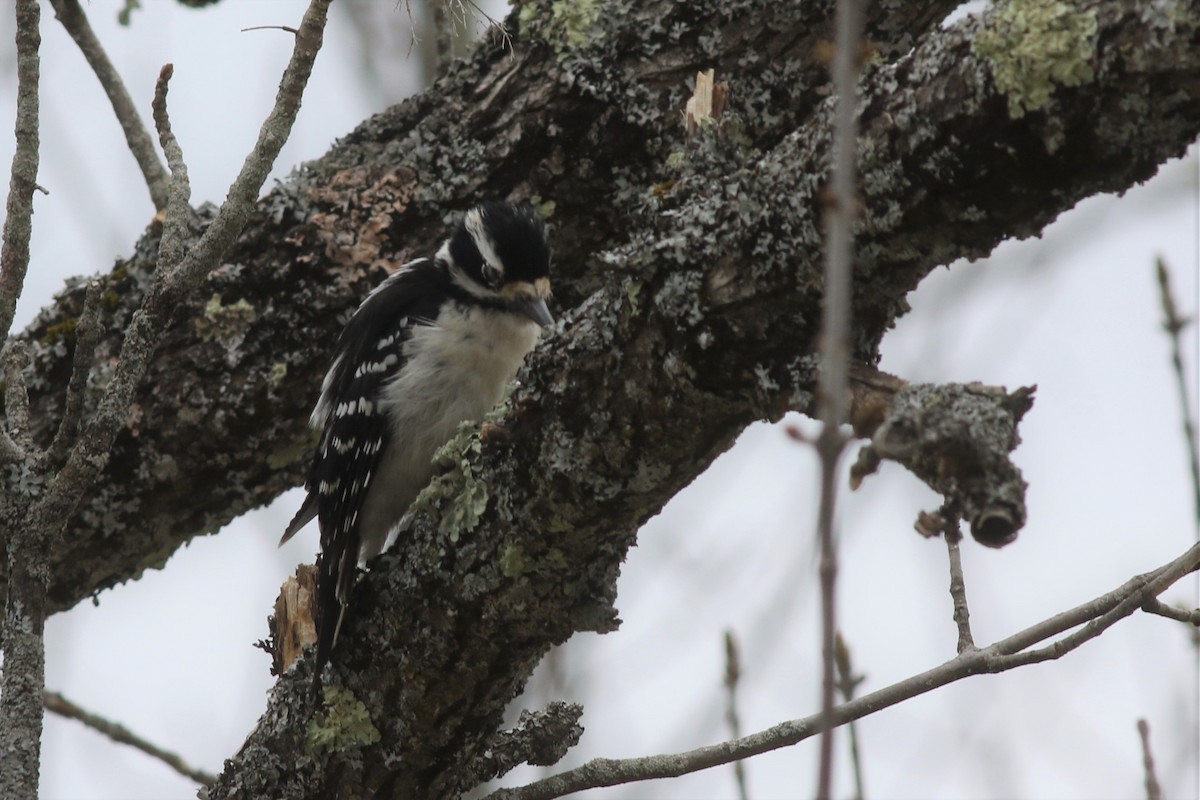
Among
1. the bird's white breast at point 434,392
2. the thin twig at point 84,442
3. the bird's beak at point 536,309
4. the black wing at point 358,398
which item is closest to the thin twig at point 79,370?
the thin twig at point 84,442

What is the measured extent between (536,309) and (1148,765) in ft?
7.08

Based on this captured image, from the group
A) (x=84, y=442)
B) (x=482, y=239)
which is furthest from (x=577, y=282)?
(x=84, y=442)

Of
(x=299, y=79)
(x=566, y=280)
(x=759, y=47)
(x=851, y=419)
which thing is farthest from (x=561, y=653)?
(x=851, y=419)

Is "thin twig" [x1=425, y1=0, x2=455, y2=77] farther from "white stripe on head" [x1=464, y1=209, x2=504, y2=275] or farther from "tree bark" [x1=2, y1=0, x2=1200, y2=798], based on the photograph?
"white stripe on head" [x1=464, y1=209, x2=504, y2=275]

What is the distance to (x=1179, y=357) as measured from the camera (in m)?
3.03

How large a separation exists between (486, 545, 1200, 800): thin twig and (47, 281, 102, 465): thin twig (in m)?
1.17

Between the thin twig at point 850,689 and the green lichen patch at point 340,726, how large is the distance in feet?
3.46

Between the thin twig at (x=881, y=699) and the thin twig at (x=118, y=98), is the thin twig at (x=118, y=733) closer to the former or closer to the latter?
the thin twig at (x=881, y=699)

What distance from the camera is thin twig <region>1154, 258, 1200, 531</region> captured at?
2.82 metres

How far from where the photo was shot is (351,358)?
3934 millimetres

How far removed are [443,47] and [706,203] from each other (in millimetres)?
2249

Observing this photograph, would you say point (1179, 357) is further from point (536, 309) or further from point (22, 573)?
point (22, 573)

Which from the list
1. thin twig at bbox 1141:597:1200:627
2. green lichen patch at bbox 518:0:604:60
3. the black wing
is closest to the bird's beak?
the black wing

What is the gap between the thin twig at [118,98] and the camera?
13.9 feet
